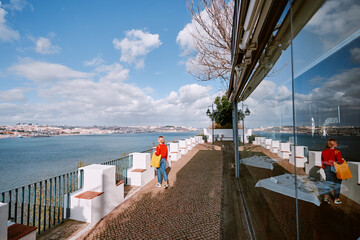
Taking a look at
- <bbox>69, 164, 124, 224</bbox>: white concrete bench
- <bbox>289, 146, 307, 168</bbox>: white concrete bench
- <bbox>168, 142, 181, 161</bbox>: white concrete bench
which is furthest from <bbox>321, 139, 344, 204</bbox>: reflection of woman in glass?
<bbox>168, 142, 181, 161</bbox>: white concrete bench

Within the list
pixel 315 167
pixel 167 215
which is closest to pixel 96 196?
pixel 167 215

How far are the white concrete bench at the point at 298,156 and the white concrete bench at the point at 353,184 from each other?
1.32ft

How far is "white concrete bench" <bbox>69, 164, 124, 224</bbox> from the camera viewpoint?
3520mm

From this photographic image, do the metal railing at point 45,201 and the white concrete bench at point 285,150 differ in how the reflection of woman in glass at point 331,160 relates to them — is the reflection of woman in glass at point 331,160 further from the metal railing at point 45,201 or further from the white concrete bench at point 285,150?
the metal railing at point 45,201

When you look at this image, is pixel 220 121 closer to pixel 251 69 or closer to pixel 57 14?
pixel 57 14

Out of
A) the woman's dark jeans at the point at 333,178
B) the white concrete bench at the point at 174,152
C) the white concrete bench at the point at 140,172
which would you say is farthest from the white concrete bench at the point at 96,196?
the white concrete bench at the point at 174,152

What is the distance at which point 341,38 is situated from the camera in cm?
72

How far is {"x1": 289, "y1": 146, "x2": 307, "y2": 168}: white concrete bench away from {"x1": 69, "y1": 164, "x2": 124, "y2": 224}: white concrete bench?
374 centimetres

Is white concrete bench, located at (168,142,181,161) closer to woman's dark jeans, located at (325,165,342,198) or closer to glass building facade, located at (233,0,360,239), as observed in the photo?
glass building facade, located at (233,0,360,239)

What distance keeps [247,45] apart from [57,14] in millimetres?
19711

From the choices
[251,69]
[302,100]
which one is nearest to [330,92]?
[302,100]

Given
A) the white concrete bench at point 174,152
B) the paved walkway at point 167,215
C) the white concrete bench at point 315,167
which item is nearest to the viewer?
the white concrete bench at point 315,167

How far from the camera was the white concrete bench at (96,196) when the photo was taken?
11.5 ft

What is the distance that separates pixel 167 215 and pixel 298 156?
3.36 metres
